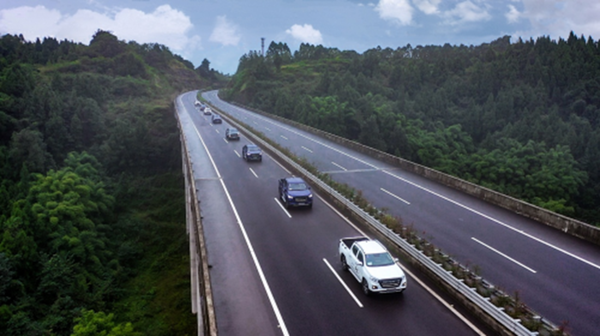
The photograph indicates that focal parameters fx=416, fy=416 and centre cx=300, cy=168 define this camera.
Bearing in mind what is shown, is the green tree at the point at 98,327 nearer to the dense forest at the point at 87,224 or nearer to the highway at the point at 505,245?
the dense forest at the point at 87,224

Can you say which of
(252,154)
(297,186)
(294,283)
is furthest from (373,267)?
(252,154)

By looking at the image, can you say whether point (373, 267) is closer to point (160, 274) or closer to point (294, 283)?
point (294, 283)

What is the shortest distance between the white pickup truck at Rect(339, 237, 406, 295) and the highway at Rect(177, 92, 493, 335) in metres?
0.47

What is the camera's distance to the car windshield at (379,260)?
15.0m

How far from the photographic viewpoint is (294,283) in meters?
15.9

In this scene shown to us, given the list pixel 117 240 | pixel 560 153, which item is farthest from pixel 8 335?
pixel 560 153

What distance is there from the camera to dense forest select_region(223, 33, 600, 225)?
53.1 metres

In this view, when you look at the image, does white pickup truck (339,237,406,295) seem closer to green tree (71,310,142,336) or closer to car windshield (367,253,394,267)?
car windshield (367,253,394,267)

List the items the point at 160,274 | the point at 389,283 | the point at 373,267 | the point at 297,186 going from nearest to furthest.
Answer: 1. the point at 389,283
2. the point at 373,267
3. the point at 297,186
4. the point at 160,274

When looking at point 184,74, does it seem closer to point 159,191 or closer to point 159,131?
point 159,131

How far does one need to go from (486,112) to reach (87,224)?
258 ft

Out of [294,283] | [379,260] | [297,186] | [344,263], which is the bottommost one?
[294,283]

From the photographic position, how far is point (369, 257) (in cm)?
1522

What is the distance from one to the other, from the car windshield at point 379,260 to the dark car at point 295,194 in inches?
391
